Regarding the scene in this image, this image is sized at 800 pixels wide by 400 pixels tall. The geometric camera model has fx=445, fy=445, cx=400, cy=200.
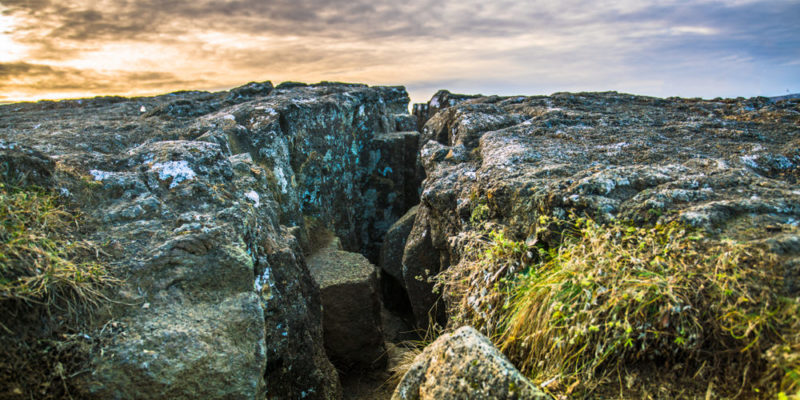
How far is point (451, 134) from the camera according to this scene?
21.8 feet

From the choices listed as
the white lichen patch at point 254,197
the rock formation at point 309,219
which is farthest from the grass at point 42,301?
the white lichen patch at point 254,197

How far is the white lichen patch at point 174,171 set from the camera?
377 cm

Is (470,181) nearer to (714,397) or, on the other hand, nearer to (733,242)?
(733,242)

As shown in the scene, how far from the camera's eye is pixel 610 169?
149 inches

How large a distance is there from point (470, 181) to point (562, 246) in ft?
5.18

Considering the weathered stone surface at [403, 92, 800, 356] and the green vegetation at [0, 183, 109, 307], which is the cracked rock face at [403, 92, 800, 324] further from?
the green vegetation at [0, 183, 109, 307]

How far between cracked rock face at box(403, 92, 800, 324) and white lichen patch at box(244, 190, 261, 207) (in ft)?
5.90

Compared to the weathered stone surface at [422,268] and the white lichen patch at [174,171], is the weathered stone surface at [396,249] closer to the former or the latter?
the weathered stone surface at [422,268]

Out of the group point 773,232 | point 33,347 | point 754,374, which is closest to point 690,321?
point 754,374

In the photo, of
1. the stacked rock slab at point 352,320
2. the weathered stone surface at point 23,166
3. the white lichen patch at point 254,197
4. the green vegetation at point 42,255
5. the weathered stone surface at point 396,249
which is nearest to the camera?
the green vegetation at point 42,255

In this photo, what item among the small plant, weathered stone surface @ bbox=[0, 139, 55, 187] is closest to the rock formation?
weathered stone surface @ bbox=[0, 139, 55, 187]

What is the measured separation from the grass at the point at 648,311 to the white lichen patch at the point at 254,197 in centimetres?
251

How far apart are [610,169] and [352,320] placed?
12.2 ft

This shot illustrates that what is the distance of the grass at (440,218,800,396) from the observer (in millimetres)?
2195
